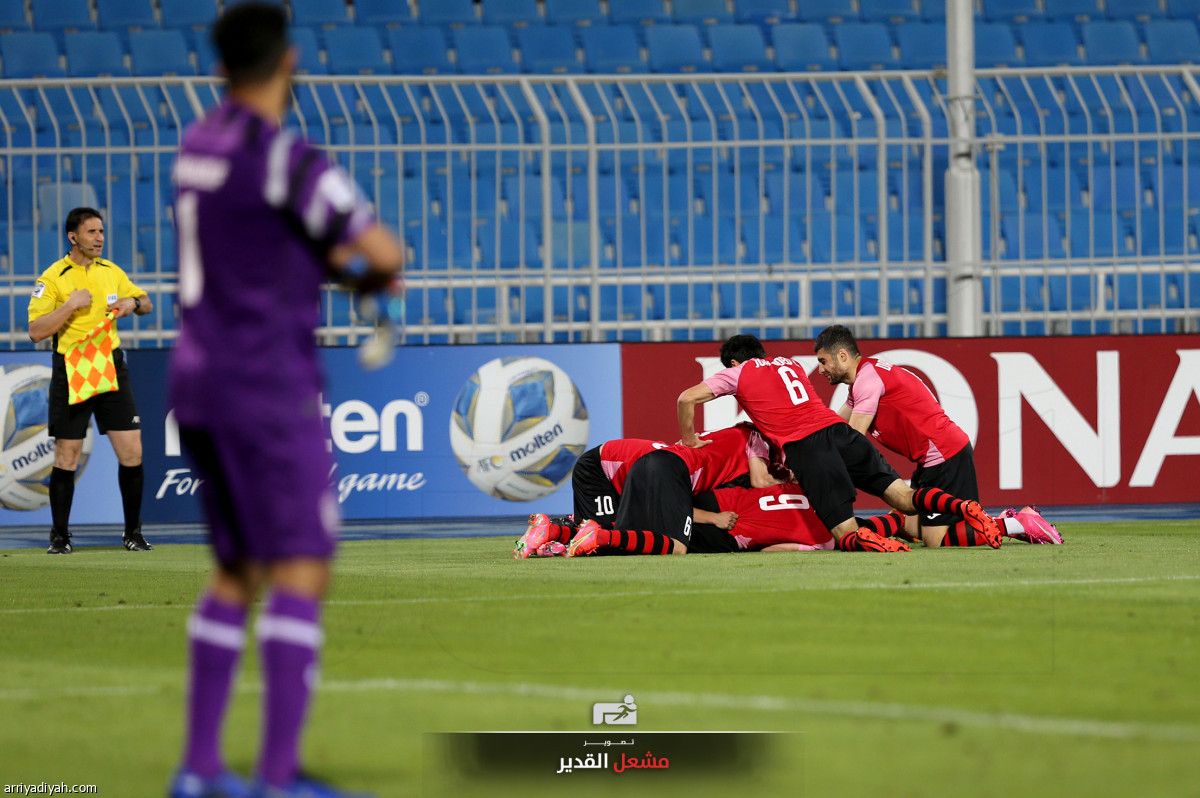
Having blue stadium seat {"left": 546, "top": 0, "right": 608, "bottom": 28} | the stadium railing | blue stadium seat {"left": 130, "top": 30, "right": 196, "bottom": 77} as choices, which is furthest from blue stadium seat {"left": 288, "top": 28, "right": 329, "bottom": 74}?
the stadium railing

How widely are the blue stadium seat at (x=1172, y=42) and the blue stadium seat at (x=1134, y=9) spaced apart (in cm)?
53

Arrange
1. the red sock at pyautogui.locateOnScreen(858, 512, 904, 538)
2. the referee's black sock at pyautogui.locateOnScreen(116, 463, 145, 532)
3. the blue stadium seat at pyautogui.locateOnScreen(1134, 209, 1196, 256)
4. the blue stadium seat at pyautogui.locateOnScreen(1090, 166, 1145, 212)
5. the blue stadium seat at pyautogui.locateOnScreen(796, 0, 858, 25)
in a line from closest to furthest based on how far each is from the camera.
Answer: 1. the red sock at pyautogui.locateOnScreen(858, 512, 904, 538)
2. the referee's black sock at pyautogui.locateOnScreen(116, 463, 145, 532)
3. the blue stadium seat at pyautogui.locateOnScreen(1134, 209, 1196, 256)
4. the blue stadium seat at pyautogui.locateOnScreen(1090, 166, 1145, 212)
5. the blue stadium seat at pyautogui.locateOnScreen(796, 0, 858, 25)

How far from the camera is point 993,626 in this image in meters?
4.65

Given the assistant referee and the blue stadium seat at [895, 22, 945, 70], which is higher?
the blue stadium seat at [895, 22, 945, 70]

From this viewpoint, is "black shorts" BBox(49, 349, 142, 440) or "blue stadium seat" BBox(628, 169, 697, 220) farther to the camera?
"blue stadium seat" BBox(628, 169, 697, 220)

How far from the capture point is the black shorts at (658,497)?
7727mm

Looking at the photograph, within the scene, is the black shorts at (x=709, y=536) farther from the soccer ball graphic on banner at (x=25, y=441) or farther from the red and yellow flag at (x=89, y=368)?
the soccer ball graphic on banner at (x=25, y=441)

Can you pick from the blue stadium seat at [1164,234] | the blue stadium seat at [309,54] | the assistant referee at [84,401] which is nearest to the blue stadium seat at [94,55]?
the blue stadium seat at [309,54]

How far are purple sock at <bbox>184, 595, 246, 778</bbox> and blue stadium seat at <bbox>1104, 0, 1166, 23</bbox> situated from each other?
18698 mm

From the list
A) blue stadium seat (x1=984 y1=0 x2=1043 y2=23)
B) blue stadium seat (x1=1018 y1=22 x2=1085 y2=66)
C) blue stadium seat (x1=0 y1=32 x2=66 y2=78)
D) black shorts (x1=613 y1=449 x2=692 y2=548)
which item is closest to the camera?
black shorts (x1=613 y1=449 x2=692 y2=548)

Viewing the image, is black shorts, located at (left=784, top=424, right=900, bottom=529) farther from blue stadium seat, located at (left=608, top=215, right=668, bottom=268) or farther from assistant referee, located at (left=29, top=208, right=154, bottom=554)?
assistant referee, located at (left=29, top=208, right=154, bottom=554)

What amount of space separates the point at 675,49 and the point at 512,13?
212 centimetres

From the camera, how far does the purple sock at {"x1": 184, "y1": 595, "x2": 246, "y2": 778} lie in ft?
8.45

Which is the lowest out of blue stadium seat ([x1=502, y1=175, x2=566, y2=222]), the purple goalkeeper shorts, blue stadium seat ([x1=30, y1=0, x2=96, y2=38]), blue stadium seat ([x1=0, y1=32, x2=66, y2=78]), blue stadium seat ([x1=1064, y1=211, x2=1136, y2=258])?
the purple goalkeeper shorts
